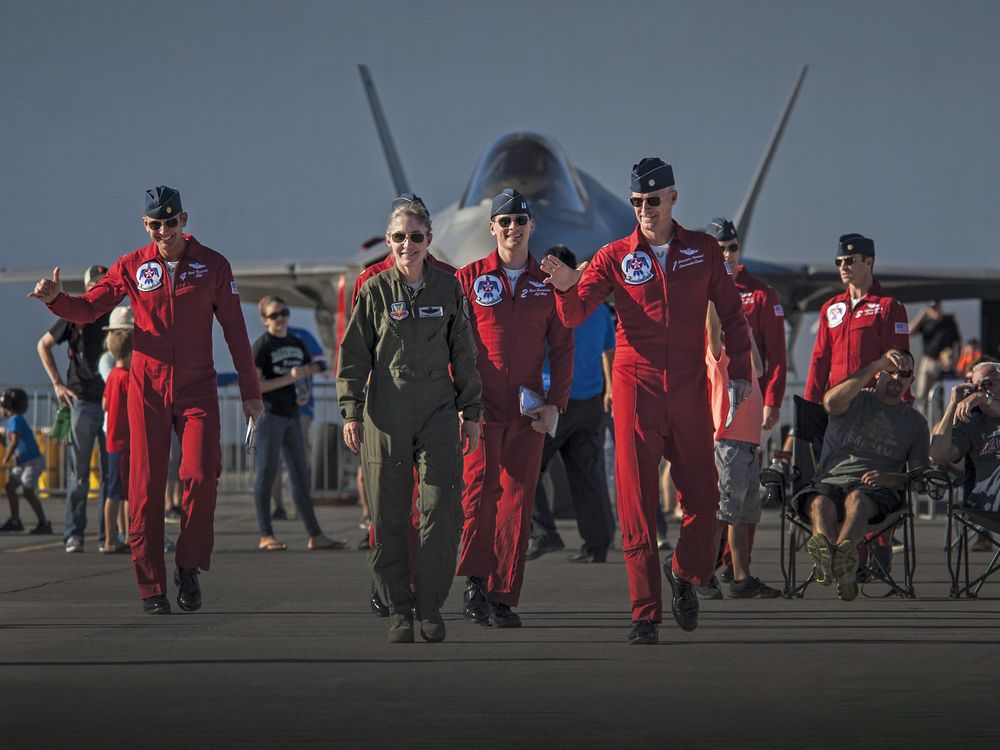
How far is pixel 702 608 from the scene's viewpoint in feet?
26.6

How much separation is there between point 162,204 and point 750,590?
3.69m

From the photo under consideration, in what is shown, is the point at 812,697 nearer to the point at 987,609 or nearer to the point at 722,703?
the point at 722,703

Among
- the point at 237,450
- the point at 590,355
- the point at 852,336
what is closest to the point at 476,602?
the point at 852,336

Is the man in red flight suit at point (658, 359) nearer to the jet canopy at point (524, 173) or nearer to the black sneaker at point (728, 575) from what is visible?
the black sneaker at point (728, 575)

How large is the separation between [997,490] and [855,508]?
0.90 metres

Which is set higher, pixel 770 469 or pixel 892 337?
pixel 892 337

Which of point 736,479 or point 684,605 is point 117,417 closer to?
point 736,479

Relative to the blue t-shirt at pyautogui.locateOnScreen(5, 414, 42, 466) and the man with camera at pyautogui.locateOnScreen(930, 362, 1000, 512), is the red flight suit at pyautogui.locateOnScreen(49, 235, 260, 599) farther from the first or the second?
the blue t-shirt at pyautogui.locateOnScreen(5, 414, 42, 466)

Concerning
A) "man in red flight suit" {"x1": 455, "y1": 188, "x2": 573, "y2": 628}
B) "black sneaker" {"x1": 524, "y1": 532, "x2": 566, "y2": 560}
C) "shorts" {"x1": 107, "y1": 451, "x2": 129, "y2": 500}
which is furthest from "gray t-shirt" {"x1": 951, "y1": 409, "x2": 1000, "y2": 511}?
"shorts" {"x1": 107, "y1": 451, "x2": 129, "y2": 500}

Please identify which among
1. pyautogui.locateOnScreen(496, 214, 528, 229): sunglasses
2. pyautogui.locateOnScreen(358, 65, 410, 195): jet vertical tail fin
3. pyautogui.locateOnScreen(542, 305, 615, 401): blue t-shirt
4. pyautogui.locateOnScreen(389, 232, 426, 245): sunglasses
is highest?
pyautogui.locateOnScreen(358, 65, 410, 195): jet vertical tail fin

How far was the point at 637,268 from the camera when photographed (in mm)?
6887

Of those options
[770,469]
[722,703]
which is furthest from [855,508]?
[722,703]

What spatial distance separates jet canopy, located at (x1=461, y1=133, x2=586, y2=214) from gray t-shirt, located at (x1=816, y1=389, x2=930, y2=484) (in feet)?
29.5

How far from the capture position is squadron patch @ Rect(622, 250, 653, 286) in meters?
6.88
